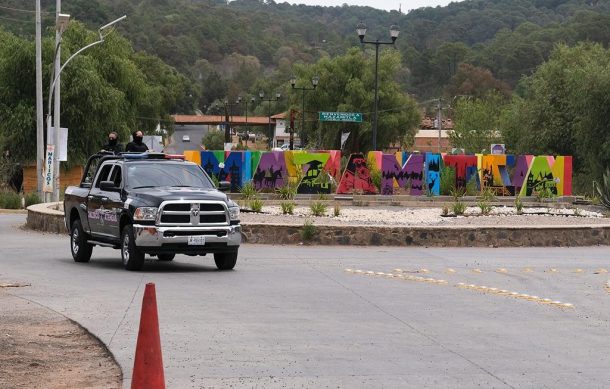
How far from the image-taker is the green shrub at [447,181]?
Result: 4653 cm

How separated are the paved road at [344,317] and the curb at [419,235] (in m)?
2.99

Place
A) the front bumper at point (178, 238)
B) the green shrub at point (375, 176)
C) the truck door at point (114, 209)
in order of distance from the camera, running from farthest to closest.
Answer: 1. the green shrub at point (375, 176)
2. the truck door at point (114, 209)
3. the front bumper at point (178, 238)

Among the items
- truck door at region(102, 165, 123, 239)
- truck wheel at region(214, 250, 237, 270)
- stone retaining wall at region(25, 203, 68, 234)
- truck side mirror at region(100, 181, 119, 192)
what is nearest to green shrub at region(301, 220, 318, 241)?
stone retaining wall at region(25, 203, 68, 234)

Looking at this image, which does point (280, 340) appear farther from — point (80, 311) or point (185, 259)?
point (185, 259)

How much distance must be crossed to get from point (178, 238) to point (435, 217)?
1630 centimetres

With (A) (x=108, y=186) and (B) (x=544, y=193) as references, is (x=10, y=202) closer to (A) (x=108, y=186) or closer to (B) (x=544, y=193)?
(B) (x=544, y=193)

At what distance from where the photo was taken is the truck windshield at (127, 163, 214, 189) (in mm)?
19969

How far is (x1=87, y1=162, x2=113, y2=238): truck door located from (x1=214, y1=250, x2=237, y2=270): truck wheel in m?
2.01

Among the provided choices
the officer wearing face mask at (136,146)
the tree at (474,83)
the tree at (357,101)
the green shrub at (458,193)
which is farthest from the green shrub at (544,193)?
A: the tree at (474,83)

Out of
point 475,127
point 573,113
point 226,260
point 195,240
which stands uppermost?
point 475,127

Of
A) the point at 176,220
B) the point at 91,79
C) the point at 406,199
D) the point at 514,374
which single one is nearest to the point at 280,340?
the point at 514,374

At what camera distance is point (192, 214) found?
62.0 ft

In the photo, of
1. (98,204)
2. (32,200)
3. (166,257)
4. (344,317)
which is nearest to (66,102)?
(32,200)

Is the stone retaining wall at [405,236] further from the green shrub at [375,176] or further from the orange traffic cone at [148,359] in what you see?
the green shrub at [375,176]
